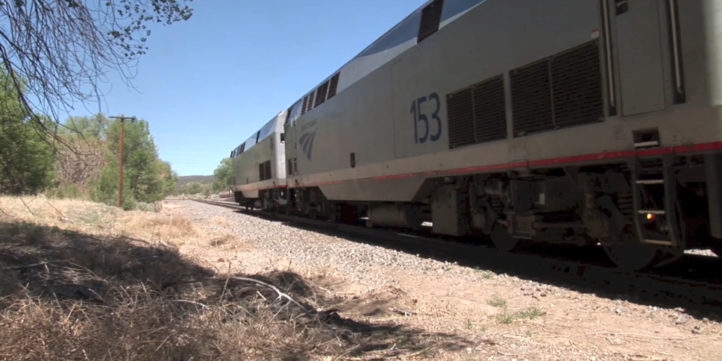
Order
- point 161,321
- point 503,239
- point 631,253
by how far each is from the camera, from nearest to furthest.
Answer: point 161,321 → point 631,253 → point 503,239

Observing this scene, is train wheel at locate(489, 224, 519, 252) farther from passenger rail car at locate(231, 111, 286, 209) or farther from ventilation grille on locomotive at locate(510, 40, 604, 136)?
passenger rail car at locate(231, 111, 286, 209)

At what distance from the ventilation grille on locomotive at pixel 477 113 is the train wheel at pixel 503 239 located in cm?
144

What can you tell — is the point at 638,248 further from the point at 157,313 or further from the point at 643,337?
the point at 157,313

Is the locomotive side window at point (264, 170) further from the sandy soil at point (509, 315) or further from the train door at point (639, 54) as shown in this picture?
the train door at point (639, 54)

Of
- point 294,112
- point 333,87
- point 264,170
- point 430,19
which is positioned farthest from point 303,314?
point 264,170

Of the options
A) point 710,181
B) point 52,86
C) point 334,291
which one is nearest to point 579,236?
point 710,181

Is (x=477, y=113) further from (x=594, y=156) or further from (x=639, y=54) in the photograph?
(x=639, y=54)

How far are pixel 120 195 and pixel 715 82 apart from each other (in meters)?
27.2

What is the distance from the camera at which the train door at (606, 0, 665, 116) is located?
4367mm

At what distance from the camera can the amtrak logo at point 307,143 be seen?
1484cm

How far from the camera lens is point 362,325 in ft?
14.5

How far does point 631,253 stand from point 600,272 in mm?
441

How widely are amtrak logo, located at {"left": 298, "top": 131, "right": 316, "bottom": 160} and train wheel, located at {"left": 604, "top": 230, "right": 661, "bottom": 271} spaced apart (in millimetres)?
10323

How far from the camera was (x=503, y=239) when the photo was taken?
7348mm
